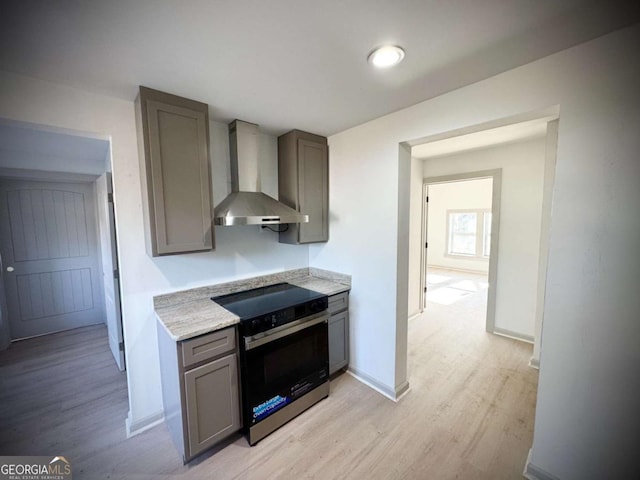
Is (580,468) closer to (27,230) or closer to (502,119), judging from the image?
(502,119)

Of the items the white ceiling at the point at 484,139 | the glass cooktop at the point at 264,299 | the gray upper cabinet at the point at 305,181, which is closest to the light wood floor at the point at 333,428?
the glass cooktop at the point at 264,299

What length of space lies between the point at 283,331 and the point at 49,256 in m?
3.89

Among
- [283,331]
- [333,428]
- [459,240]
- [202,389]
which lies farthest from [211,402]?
[459,240]

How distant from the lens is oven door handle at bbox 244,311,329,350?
175cm

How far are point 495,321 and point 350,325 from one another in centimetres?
230

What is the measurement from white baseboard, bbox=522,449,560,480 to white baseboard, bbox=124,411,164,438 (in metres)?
2.62

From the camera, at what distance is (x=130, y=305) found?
190 centimetres

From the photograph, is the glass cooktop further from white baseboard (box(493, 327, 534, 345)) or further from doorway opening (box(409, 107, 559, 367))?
white baseboard (box(493, 327, 534, 345))

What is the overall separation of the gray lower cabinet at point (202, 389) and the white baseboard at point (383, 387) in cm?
124

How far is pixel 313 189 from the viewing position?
2590 mm

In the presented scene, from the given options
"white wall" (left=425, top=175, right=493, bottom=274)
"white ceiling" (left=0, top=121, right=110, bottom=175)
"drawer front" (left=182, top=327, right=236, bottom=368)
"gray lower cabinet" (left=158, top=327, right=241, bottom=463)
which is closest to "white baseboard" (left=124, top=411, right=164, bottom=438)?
"gray lower cabinet" (left=158, top=327, right=241, bottom=463)

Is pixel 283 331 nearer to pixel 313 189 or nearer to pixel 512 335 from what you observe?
pixel 313 189

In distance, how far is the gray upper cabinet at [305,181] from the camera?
2.47m

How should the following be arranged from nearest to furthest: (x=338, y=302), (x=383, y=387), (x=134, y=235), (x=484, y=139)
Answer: (x=134, y=235), (x=383, y=387), (x=338, y=302), (x=484, y=139)
